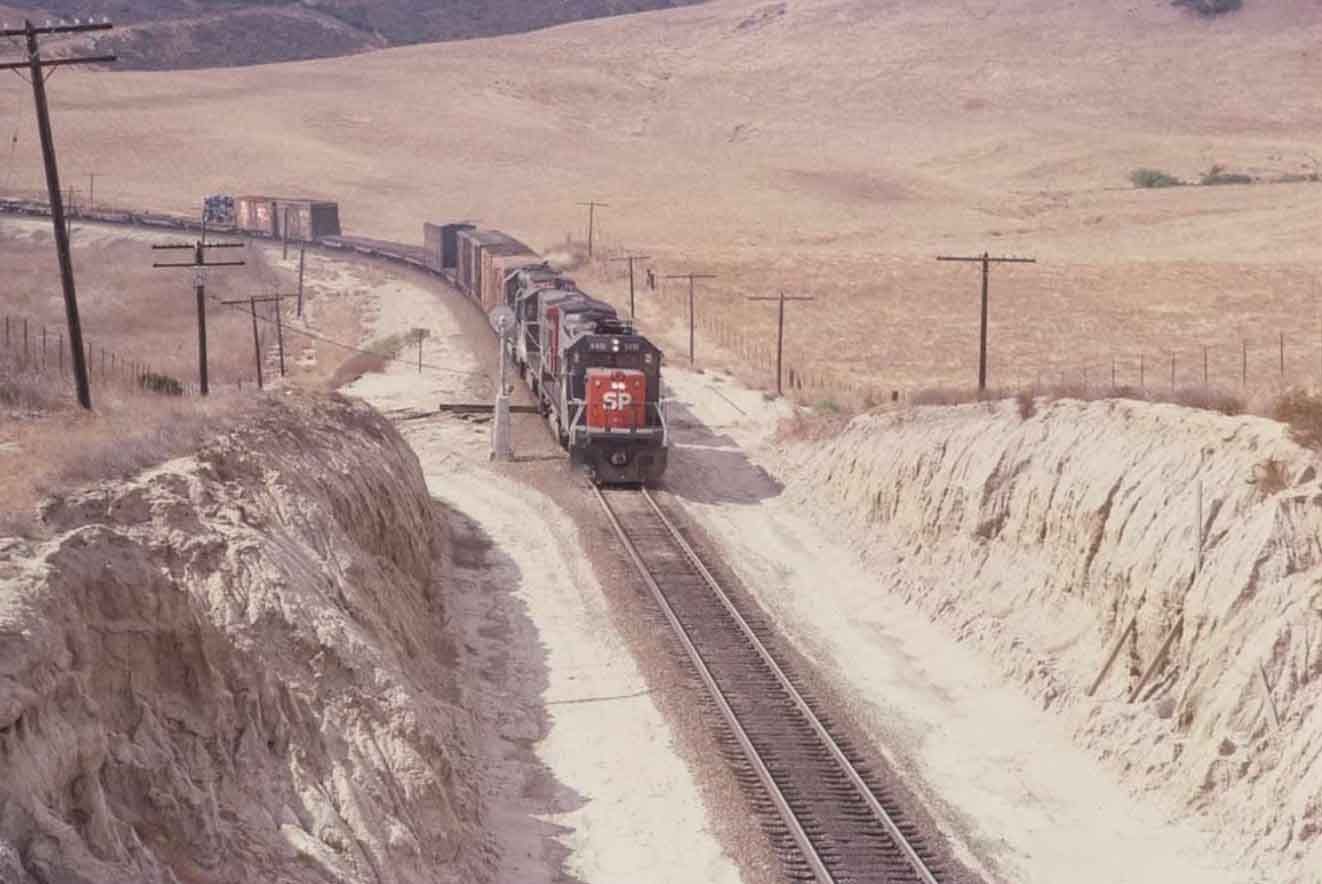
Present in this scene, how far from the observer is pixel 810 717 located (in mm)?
27953

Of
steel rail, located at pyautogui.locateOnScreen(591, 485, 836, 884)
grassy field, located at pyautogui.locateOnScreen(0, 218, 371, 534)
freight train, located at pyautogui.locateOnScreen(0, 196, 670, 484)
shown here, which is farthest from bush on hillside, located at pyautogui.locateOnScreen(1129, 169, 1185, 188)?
steel rail, located at pyautogui.locateOnScreen(591, 485, 836, 884)

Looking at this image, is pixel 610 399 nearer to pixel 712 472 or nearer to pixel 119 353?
pixel 712 472

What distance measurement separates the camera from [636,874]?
22859mm

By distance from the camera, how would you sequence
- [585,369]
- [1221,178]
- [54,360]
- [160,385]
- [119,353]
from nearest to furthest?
1. [160,385]
2. [585,369]
3. [54,360]
4. [119,353]
5. [1221,178]

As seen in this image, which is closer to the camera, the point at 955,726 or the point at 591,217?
the point at 955,726

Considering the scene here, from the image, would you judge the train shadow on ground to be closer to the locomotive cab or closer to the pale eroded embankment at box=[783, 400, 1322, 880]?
the locomotive cab

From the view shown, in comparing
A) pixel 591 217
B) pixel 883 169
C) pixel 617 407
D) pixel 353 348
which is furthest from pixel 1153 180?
pixel 617 407

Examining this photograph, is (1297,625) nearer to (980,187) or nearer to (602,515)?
(602,515)

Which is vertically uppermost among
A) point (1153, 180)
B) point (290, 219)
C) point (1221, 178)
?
point (1221, 178)

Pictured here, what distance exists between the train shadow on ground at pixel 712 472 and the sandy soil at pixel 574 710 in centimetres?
368

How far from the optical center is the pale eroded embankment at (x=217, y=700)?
16188 millimetres

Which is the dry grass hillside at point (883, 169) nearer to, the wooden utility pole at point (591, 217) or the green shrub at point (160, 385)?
the wooden utility pole at point (591, 217)

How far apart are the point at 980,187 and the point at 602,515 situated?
106546 mm

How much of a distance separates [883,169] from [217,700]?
13294 centimetres
